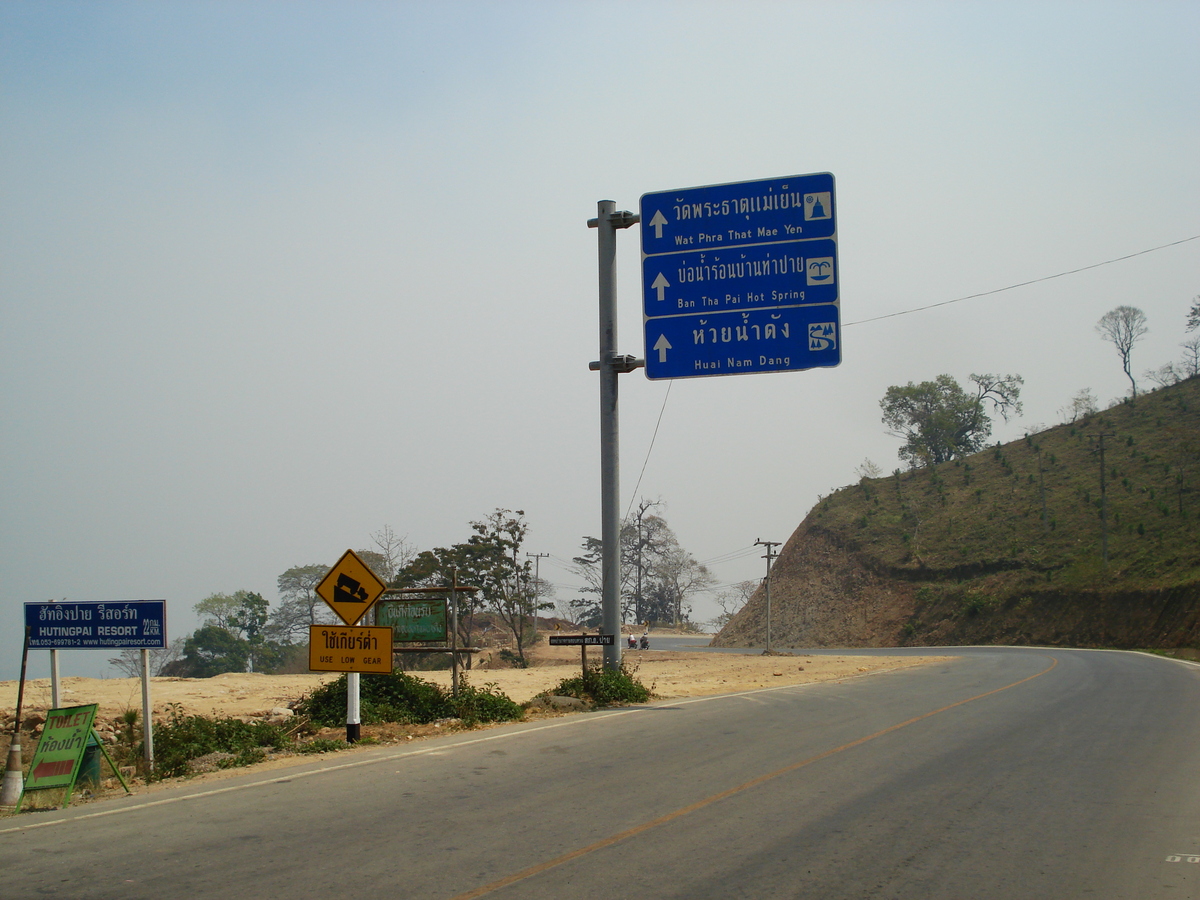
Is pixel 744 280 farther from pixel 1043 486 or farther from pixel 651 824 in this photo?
pixel 1043 486

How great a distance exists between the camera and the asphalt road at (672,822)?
606 centimetres

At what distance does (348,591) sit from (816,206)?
398 inches

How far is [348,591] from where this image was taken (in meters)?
12.7

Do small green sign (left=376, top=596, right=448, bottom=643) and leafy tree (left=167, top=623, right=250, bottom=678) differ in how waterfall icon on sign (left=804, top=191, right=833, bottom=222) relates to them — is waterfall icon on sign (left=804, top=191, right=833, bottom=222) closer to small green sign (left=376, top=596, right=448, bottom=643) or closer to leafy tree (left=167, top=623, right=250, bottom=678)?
small green sign (left=376, top=596, right=448, bottom=643)

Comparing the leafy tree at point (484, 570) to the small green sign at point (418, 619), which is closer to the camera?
the small green sign at point (418, 619)

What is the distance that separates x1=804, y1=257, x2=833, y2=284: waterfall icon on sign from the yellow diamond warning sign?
885 centimetres

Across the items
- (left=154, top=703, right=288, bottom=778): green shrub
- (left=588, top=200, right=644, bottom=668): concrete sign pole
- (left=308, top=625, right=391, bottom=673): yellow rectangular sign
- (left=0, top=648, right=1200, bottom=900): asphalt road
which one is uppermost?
(left=588, top=200, right=644, bottom=668): concrete sign pole

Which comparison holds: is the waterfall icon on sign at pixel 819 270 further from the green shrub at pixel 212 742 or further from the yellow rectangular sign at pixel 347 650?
the green shrub at pixel 212 742

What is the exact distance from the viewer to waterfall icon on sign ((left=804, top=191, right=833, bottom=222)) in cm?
1620

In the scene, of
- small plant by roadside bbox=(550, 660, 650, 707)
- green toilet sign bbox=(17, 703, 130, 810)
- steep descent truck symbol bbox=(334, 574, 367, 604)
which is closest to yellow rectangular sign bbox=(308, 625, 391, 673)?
steep descent truck symbol bbox=(334, 574, 367, 604)

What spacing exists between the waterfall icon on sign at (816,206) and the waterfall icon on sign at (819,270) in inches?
29.7

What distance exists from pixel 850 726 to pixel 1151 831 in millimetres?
5952

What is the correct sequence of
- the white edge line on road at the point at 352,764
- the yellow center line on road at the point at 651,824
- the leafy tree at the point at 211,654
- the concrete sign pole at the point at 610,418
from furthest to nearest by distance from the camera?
the leafy tree at the point at 211,654 < the concrete sign pole at the point at 610,418 < the white edge line on road at the point at 352,764 < the yellow center line on road at the point at 651,824

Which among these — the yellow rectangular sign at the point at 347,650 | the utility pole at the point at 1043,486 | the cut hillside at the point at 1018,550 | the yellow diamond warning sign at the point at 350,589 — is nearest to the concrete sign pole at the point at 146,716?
the yellow rectangular sign at the point at 347,650
